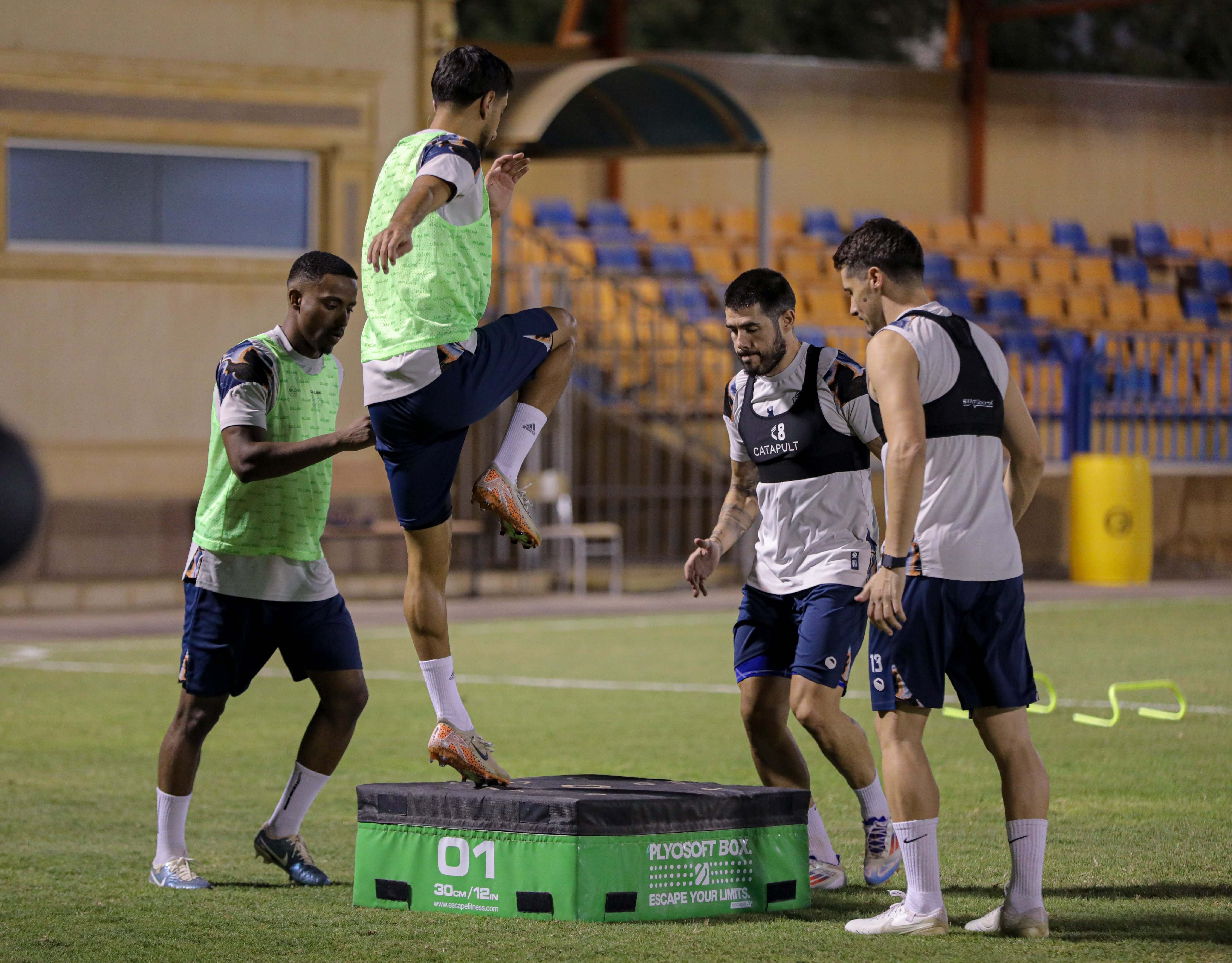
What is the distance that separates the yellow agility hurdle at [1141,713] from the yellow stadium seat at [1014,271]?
18515 millimetres

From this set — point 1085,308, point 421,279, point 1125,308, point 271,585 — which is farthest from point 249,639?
point 1125,308

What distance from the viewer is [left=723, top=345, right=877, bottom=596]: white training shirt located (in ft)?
21.6

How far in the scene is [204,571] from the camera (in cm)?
666

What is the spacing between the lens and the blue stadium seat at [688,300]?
23.9 m

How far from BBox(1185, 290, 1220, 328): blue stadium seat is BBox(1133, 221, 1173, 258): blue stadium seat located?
2884 mm

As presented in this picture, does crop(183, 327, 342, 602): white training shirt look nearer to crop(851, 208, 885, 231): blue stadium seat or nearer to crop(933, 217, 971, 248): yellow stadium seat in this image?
crop(851, 208, 885, 231): blue stadium seat

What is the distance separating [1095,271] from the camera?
30203 mm

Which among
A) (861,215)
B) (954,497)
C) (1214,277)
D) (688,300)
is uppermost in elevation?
(861,215)

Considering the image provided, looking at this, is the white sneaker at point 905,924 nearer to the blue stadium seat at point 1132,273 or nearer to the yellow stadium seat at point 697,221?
the yellow stadium seat at point 697,221

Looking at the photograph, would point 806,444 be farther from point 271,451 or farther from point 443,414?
point 271,451

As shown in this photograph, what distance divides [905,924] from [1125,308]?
24.6m

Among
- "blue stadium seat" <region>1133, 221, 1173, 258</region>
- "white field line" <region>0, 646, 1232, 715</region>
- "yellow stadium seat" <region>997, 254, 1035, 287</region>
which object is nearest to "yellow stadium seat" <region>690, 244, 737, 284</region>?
"yellow stadium seat" <region>997, 254, 1035, 287</region>

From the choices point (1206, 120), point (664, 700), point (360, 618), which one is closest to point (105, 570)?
point (360, 618)

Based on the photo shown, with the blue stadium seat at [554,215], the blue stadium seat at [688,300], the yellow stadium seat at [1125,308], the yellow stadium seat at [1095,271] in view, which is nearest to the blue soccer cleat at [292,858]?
the blue stadium seat at [688,300]
